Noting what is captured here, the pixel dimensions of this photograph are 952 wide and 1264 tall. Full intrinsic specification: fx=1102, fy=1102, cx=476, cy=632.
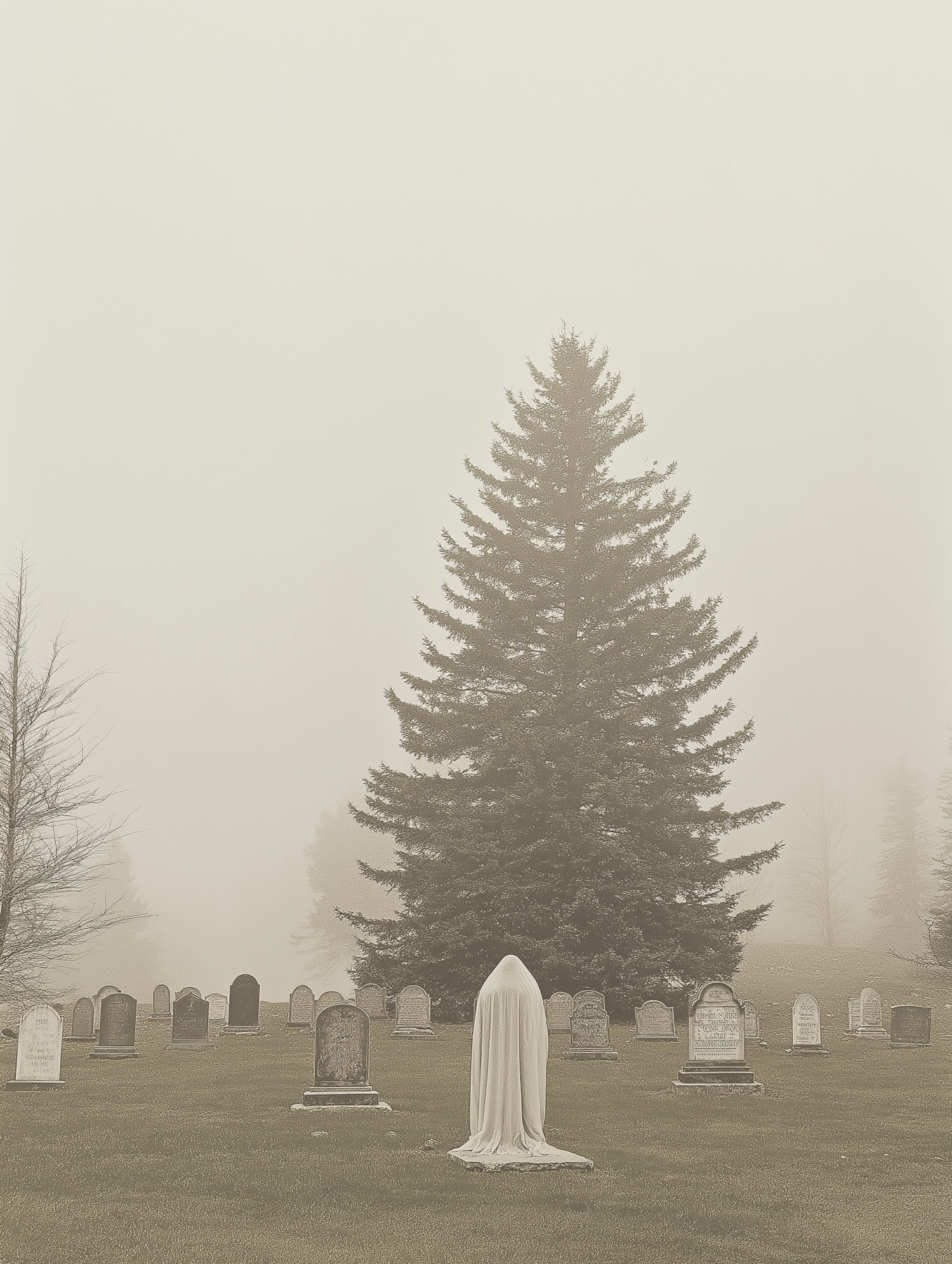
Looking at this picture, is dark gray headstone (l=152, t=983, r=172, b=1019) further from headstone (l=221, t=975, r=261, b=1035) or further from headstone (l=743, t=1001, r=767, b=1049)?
headstone (l=743, t=1001, r=767, b=1049)

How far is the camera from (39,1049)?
16344 millimetres

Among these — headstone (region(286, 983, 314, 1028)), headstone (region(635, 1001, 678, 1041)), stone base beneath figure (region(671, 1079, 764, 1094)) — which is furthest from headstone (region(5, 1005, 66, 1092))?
headstone (region(635, 1001, 678, 1041))

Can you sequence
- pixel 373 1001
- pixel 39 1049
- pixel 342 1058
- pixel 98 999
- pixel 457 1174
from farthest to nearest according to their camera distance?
1. pixel 373 1001
2. pixel 98 999
3. pixel 39 1049
4. pixel 342 1058
5. pixel 457 1174

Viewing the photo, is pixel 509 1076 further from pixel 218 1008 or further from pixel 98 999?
pixel 218 1008

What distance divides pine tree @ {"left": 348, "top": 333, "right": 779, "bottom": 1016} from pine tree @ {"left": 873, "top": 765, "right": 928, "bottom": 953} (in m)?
33.5

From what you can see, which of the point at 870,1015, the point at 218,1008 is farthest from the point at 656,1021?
the point at 218,1008

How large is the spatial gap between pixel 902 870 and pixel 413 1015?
43.6 meters

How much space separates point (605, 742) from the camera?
28234 millimetres

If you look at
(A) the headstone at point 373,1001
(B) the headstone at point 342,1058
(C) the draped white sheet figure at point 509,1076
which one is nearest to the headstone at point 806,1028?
(B) the headstone at point 342,1058

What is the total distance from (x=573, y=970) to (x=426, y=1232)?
17869mm

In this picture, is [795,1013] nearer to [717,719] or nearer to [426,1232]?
[717,719]

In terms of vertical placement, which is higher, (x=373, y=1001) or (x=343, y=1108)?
(x=343, y=1108)

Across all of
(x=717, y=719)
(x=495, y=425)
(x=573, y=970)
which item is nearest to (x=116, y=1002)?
(x=573, y=970)

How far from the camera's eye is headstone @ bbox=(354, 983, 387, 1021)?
2716 centimetres
